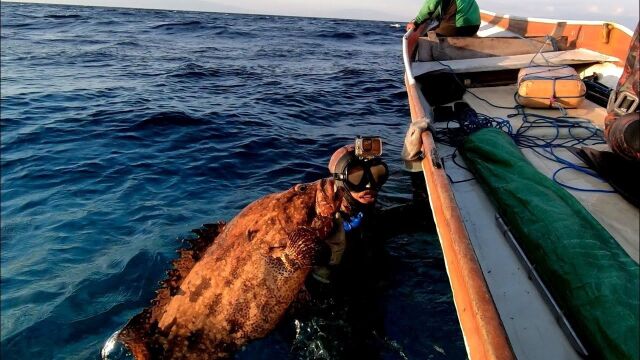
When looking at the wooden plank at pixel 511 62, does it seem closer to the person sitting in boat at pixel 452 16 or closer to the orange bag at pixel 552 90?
the orange bag at pixel 552 90

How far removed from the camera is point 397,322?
14.9 ft

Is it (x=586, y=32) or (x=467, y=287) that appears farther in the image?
(x=586, y=32)

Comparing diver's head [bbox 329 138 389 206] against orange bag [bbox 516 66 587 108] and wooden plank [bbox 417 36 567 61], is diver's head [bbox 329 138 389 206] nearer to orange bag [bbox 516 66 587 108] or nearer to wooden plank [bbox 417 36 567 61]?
orange bag [bbox 516 66 587 108]

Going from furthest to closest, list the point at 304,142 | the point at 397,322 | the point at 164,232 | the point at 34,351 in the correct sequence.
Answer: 1. the point at 304,142
2. the point at 164,232
3. the point at 397,322
4. the point at 34,351

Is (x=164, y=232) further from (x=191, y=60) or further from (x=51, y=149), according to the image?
(x=191, y=60)

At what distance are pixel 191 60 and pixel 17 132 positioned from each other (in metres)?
12.5

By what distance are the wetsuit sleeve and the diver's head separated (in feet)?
26.1

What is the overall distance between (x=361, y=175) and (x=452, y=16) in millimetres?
8836

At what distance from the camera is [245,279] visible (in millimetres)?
3549

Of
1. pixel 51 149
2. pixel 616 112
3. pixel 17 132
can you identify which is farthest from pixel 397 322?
pixel 17 132

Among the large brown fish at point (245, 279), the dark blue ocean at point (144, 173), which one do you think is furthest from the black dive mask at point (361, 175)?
the dark blue ocean at point (144, 173)

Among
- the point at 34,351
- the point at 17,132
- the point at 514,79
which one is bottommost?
the point at 34,351

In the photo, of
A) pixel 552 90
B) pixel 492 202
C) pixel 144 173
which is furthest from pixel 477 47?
pixel 144 173

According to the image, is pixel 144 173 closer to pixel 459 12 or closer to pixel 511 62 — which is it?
pixel 511 62
